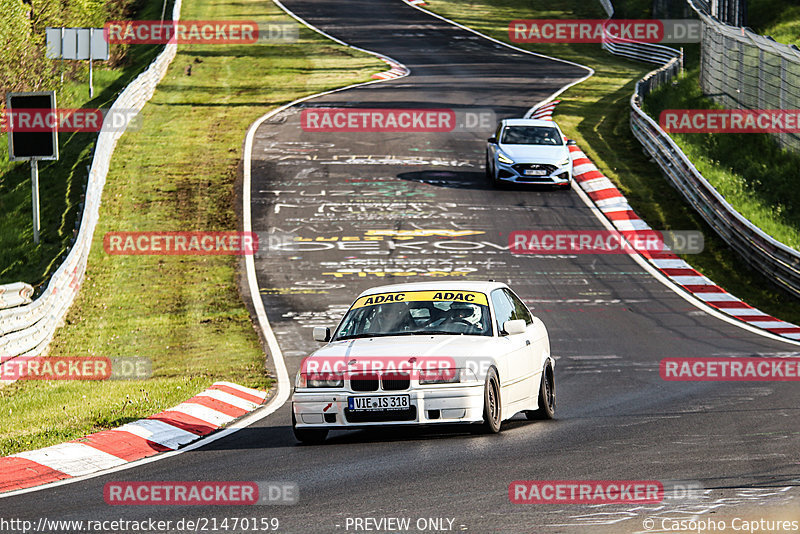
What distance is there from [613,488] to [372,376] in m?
2.95

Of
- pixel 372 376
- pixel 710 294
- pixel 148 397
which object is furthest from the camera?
pixel 710 294

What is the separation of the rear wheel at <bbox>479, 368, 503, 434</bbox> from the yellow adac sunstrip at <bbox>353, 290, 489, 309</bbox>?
113cm

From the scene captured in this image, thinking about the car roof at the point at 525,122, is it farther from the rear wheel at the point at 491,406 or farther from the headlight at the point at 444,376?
the headlight at the point at 444,376

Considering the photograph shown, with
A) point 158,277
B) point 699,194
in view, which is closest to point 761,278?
point 699,194

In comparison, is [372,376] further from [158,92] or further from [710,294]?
[158,92]

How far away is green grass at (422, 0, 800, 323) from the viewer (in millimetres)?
23703

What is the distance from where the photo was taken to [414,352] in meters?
10.7

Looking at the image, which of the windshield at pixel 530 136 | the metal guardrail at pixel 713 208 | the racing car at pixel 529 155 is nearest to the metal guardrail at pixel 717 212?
the metal guardrail at pixel 713 208

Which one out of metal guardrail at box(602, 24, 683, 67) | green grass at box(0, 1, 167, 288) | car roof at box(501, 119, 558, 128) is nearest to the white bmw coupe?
green grass at box(0, 1, 167, 288)

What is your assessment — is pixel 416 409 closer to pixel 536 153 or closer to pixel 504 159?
pixel 504 159

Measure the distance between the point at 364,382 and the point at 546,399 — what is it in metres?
2.50

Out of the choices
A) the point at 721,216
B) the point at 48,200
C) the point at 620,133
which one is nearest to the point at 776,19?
the point at 620,133

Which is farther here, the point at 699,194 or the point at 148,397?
the point at 699,194

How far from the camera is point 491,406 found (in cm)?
1080
